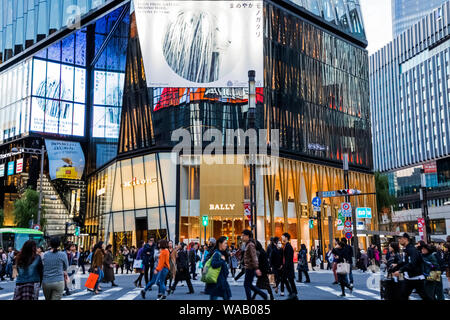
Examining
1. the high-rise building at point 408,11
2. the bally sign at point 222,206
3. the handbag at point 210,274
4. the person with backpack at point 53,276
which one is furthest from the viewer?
the high-rise building at point 408,11

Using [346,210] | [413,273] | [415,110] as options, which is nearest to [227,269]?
[413,273]

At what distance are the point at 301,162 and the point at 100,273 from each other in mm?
34813

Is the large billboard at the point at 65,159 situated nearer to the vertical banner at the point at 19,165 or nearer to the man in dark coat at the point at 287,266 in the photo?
the vertical banner at the point at 19,165

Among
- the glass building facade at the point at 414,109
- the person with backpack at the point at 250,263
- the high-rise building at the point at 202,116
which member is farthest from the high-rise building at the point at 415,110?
the person with backpack at the point at 250,263

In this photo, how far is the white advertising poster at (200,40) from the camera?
1596 inches

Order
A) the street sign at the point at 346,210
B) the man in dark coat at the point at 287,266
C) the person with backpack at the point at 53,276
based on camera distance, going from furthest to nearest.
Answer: the street sign at the point at 346,210 → the man in dark coat at the point at 287,266 → the person with backpack at the point at 53,276

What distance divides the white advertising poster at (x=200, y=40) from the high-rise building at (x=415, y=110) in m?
55.3

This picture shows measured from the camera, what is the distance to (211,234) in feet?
144

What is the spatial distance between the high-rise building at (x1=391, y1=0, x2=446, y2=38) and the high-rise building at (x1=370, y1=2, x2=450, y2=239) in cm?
7227

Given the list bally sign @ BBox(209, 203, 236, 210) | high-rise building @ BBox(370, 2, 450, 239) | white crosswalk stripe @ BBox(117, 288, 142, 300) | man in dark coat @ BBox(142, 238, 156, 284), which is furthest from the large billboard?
high-rise building @ BBox(370, 2, 450, 239)

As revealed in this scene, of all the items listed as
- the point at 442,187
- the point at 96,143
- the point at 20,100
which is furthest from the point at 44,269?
the point at 442,187

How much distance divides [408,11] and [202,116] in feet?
548

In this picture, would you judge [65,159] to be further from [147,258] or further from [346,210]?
[147,258]
